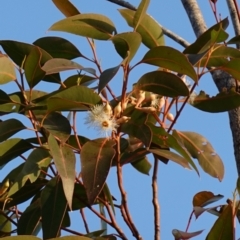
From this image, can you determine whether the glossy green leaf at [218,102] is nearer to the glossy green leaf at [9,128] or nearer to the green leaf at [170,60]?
the green leaf at [170,60]

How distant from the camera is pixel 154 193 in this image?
1229mm

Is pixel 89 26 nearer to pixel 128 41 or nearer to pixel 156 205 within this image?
pixel 128 41

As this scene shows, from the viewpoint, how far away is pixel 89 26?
1.24 meters

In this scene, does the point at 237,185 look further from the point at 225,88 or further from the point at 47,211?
the point at 47,211

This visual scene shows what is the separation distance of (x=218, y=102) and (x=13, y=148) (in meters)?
0.43

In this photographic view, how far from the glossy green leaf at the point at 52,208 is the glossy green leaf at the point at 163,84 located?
252mm

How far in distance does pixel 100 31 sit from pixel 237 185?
402 millimetres

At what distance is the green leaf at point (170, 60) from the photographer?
1.12 metres

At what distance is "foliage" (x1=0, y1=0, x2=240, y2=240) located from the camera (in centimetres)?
114

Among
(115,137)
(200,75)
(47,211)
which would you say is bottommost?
(47,211)

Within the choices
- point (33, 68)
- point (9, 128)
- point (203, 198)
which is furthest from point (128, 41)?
point (203, 198)

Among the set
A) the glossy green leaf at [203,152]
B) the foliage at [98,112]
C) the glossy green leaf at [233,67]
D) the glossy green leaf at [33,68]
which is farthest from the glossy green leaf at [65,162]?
the glossy green leaf at [233,67]

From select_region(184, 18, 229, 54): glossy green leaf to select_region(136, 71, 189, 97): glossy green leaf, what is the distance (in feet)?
0.30

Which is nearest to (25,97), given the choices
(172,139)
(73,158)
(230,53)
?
(73,158)
